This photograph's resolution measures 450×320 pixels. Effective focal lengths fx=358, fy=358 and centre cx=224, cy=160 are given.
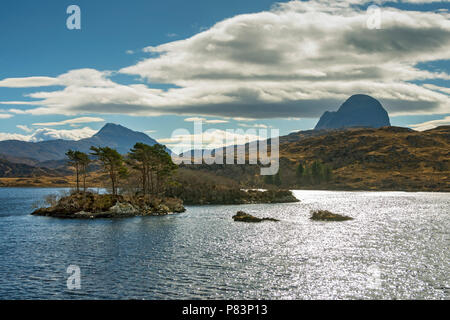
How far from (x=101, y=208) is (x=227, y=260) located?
72653mm

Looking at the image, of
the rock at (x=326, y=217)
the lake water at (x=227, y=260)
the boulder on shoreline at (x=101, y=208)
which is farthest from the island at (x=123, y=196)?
the rock at (x=326, y=217)

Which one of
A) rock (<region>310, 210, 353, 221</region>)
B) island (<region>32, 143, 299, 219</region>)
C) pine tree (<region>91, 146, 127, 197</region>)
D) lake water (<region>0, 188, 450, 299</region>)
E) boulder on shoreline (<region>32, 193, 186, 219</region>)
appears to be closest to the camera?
lake water (<region>0, 188, 450, 299</region>)

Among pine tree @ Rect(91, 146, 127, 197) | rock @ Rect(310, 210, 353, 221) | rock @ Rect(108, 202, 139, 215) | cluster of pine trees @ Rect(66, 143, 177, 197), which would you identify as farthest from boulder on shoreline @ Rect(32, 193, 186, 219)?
rock @ Rect(310, 210, 353, 221)

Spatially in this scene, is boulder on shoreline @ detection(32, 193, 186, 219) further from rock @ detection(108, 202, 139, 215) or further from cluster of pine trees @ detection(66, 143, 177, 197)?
cluster of pine trees @ detection(66, 143, 177, 197)

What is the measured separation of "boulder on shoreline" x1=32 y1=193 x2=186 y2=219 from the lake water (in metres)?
17.1

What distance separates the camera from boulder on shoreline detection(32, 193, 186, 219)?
378 feet

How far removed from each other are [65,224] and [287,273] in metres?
71.7

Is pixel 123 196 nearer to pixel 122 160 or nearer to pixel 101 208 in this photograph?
pixel 122 160

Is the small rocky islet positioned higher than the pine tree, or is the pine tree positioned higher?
the pine tree

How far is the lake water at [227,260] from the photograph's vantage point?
1631 inches

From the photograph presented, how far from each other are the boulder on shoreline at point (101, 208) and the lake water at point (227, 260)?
17.1m

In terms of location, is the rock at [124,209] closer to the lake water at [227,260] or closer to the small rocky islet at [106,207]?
the small rocky islet at [106,207]
